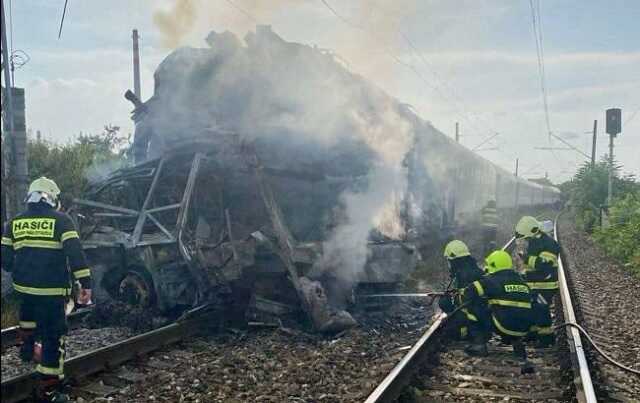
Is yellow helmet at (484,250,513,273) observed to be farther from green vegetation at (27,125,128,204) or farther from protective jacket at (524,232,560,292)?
green vegetation at (27,125,128,204)

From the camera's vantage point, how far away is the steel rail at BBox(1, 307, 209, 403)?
4.79m

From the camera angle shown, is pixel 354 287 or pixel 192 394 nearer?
pixel 192 394

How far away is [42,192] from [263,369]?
8.85 ft

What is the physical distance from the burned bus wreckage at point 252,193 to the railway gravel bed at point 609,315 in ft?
9.48

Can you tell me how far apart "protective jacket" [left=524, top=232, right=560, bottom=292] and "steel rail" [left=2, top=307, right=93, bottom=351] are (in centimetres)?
581

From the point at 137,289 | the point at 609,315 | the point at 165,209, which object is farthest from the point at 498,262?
the point at 137,289

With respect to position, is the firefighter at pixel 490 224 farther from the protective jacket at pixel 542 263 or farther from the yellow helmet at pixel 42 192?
the yellow helmet at pixel 42 192

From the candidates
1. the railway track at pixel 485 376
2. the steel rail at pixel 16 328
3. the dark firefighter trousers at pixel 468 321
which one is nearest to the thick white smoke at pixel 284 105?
the dark firefighter trousers at pixel 468 321

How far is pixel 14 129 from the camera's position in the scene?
9.24 m

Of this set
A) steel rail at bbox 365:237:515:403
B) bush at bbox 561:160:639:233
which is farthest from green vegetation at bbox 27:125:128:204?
bush at bbox 561:160:639:233

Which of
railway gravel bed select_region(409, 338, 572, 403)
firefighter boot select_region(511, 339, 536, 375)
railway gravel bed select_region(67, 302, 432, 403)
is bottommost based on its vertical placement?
railway gravel bed select_region(67, 302, 432, 403)

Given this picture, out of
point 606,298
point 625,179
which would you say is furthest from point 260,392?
point 625,179

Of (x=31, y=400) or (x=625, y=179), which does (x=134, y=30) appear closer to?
(x=31, y=400)

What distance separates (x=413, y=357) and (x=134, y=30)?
829 inches
